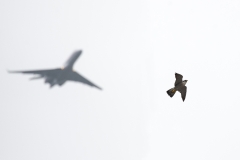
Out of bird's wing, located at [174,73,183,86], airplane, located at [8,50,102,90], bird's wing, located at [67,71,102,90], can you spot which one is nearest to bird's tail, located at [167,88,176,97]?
bird's wing, located at [174,73,183,86]

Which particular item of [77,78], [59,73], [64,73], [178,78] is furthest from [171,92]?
[77,78]

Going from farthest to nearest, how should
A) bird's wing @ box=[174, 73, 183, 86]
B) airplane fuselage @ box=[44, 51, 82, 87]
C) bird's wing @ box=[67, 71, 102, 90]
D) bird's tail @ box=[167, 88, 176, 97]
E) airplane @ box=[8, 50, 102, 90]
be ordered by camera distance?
bird's wing @ box=[67, 71, 102, 90] → airplane @ box=[8, 50, 102, 90] → airplane fuselage @ box=[44, 51, 82, 87] → bird's wing @ box=[174, 73, 183, 86] → bird's tail @ box=[167, 88, 176, 97]

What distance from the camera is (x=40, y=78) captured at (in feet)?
296

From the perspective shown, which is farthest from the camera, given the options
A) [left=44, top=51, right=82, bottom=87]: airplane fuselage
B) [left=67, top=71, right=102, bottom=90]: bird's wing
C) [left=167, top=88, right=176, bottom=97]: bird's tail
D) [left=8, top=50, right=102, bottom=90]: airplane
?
[left=67, top=71, right=102, bottom=90]: bird's wing

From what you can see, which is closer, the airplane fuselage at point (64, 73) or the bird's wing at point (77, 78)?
the airplane fuselage at point (64, 73)

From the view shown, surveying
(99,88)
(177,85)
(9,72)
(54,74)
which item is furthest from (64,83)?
(177,85)

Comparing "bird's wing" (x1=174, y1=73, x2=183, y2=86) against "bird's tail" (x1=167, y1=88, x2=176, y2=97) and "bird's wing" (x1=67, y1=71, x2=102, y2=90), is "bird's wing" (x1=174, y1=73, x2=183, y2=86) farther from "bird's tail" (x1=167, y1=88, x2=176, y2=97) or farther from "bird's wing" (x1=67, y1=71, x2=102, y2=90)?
"bird's wing" (x1=67, y1=71, x2=102, y2=90)

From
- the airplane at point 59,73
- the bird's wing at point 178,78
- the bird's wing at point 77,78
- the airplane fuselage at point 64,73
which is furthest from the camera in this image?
the bird's wing at point 77,78

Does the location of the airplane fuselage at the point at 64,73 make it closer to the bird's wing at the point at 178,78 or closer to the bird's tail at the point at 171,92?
the bird's wing at the point at 178,78

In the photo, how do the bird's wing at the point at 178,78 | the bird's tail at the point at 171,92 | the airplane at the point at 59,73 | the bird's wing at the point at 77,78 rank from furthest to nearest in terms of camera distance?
1. the bird's wing at the point at 77,78
2. the airplane at the point at 59,73
3. the bird's wing at the point at 178,78
4. the bird's tail at the point at 171,92

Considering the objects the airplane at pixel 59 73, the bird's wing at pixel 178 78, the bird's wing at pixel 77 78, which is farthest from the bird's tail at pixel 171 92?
the bird's wing at pixel 77 78

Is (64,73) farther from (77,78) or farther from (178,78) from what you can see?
(178,78)

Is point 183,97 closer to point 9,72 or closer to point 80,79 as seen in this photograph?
point 9,72

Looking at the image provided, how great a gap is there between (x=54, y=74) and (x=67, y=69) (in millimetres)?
3962
